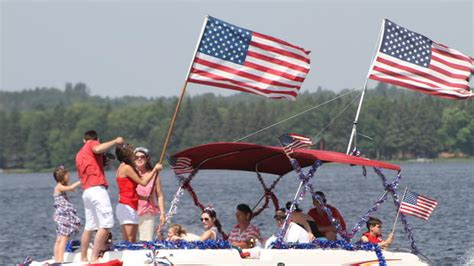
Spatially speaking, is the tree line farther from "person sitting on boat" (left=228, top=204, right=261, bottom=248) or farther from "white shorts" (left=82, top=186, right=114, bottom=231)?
"white shorts" (left=82, top=186, right=114, bottom=231)

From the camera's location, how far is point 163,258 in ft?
54.4

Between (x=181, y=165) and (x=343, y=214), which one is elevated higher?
(x=181, y=165)

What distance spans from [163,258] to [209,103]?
12378 centimetres

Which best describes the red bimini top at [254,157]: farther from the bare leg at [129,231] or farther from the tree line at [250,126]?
the tree line at [250,126]

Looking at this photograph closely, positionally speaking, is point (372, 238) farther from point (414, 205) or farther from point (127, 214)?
point (127, 214)

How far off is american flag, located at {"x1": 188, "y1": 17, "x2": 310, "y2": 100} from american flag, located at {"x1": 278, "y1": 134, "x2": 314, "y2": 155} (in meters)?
1.35

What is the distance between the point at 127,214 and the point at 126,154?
833 mm

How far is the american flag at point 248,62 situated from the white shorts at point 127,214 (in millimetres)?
2210

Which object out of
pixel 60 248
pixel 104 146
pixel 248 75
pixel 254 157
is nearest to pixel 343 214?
pixel 254 157

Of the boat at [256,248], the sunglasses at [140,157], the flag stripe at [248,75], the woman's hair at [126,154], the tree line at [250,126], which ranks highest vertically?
the flag stripe at [248,75]

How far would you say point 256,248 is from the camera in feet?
56.9

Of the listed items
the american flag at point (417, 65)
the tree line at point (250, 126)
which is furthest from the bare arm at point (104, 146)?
the tree line at point (250, 126)

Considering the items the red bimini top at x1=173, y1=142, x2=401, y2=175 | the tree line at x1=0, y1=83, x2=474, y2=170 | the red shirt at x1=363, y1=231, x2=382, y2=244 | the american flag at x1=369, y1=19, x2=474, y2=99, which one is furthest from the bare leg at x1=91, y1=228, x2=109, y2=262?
the tree line at x1=0, y1=83, x2=474, y2=170

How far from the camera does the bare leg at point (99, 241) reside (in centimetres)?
1645
